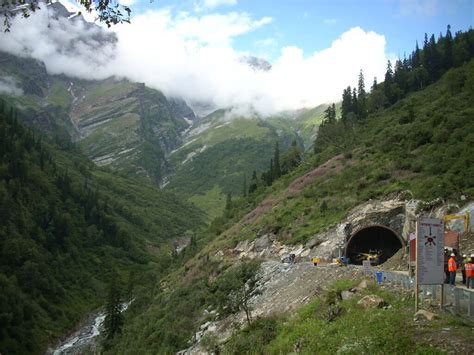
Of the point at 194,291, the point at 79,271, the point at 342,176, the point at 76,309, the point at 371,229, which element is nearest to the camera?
the point at 371,229

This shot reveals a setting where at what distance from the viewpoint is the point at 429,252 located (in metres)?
16.2

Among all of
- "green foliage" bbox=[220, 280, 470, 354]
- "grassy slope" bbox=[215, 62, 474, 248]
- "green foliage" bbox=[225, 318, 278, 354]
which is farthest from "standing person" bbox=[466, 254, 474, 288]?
"grassy slope" bbox=[215, 62, 474, 248]

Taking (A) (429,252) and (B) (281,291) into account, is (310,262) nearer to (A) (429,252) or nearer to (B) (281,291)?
(B) (281,291)

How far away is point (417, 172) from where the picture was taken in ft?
143

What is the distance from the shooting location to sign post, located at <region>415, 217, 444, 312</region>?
52.3 ft

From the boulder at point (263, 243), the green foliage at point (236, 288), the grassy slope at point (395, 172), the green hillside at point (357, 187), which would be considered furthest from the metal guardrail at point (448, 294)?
the boulder at point (263, 243)

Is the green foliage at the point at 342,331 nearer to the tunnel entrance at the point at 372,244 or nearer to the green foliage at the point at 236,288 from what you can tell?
the green foliage at the point at 236,288

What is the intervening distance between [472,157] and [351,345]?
28.0 m

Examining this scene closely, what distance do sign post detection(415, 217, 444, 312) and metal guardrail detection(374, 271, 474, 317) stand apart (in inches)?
38.8

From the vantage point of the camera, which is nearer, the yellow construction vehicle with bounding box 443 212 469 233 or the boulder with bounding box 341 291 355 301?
the boulder with bounding box 341 291 355 301

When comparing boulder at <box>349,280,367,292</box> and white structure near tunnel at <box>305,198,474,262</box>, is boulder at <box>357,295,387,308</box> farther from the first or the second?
white structure near tunnel at <box>305,198,474,262</box>

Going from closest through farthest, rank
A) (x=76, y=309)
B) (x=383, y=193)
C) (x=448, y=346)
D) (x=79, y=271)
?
(x=448, y=346), (x=383, y=193), (x=76, y=309), (x=79, y=271)

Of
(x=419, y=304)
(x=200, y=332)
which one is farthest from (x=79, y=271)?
(x=419, y=304)

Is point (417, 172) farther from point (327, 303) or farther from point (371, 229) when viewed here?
point (327, 303)
